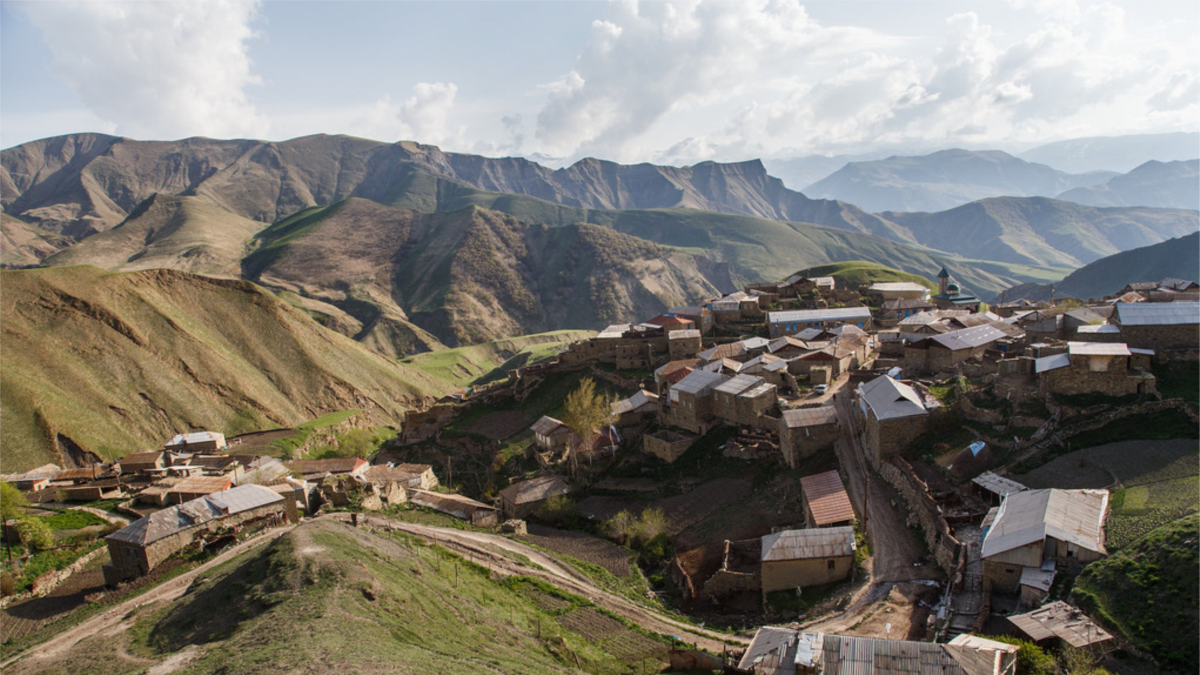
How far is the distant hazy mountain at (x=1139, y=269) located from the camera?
5536 inches

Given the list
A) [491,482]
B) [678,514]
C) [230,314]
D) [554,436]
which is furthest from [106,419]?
[678,514]

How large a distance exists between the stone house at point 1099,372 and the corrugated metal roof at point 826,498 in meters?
10.2

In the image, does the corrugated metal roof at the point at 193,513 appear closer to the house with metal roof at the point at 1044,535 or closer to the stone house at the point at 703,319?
the house with metal roof at the point at 1044,535

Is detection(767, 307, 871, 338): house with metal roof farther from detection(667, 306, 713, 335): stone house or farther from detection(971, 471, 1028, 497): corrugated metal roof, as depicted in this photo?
detection(971, 471, 1028, 497): corrugated metal roof

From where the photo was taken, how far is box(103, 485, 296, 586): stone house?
29703 mm

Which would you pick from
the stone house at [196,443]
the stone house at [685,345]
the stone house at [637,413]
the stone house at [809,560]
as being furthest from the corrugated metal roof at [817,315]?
the stone house at [196,443]

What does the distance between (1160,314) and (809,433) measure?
1800 centimetres

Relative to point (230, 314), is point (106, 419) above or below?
below

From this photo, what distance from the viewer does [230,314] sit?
282 ft

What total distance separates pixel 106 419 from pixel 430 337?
286ft

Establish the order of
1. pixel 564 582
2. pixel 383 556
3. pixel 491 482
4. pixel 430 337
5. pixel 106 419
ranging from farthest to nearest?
1. pixel 430 337
2. pixel 106 419
3. pixel 491 482
4. pixel 564 582
5. pixel 383 556

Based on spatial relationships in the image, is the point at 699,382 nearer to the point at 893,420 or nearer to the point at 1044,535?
the point at 893,420

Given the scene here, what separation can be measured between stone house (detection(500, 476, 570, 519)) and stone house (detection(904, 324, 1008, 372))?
2412 centimetres

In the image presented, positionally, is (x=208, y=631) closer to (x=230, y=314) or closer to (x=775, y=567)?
(x=775, y=567)
